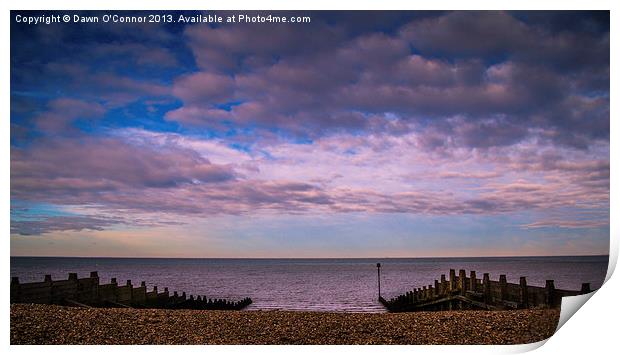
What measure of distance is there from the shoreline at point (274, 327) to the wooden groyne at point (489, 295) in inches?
40.1

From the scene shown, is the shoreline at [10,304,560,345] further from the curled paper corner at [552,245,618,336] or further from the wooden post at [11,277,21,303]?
the wooden post at [11,277,21,303]

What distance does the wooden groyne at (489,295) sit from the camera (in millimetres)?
11074

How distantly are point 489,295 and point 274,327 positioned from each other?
626 centimetres

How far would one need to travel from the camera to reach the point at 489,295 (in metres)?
13.6

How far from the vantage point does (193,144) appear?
2502 centimetres

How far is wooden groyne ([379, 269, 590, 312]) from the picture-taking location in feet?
36.3

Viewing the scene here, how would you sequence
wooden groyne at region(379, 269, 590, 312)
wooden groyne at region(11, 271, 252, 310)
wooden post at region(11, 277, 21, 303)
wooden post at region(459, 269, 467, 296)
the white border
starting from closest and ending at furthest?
1. the white border
2. wooden groyne at region(379, 269, 590, 312)
3. wooden post at region(11, 277, 21, 303)
4. wooden groyne at region(11, 271, 252, 310)
5. wooden post at region(459, 269, 467, 296)

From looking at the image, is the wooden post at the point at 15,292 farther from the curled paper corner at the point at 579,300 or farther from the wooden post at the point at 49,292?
the curled paper corner at the point at 579,300

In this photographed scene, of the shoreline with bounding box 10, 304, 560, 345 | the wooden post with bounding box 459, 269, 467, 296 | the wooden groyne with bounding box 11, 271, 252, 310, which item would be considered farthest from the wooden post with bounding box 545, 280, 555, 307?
the wooden groyne with bounding box 11, 271, 252, 310

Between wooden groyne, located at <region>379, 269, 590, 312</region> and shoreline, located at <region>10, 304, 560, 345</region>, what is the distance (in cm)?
102

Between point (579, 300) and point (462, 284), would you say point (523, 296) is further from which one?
point (462, 284)

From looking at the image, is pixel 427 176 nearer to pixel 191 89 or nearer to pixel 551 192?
pixel 551 192

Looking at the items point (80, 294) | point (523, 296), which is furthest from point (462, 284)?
point (80, 294)
